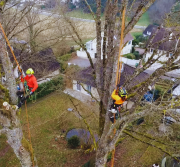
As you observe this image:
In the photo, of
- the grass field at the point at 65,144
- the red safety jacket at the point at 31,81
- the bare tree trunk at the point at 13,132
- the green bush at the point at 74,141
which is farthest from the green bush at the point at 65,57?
the bare tree trunk at the point at 13,132

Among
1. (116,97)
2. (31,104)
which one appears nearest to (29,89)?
(116,97)

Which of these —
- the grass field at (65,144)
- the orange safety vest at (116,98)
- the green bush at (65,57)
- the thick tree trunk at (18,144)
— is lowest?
the grass field at (65,144)

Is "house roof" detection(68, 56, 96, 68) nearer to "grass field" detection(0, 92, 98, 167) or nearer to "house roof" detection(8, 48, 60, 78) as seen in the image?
"house roof" detection(8, 48, 60, 78)

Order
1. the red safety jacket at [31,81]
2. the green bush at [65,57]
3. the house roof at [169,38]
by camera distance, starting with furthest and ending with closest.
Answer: the green bush at [65,57], the red safety jacket at [31,81], the house roof at [169,38]

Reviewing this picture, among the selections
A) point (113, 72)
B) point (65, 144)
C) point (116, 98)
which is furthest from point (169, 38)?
point (65, 144)

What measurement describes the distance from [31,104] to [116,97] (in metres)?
12.5

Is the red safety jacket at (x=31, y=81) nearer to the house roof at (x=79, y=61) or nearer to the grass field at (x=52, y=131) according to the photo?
the grass field at (x=52, y=131)

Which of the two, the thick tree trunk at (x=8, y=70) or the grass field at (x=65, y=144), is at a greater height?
the thick tree trunk at (x=8, y=70)

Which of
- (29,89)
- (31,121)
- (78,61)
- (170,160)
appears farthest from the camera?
(78,61)

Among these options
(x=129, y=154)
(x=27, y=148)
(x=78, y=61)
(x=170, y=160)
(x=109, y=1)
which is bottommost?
(x=129, y=154)

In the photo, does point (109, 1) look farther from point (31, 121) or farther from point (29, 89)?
point (31, 121)

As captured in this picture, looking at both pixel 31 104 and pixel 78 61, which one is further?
pixel 78 61

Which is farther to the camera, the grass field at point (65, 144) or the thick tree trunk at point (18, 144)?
the grass field at point (65, 144)

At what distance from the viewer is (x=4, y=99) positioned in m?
4.12
